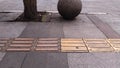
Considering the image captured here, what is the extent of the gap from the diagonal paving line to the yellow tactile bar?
783mm

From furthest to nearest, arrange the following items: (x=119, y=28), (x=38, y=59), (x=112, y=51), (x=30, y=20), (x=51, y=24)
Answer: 1. (x=30, y=20)
2. (x=51, y=24)
3. (x=119, y=28)
4. (x=112, y=51)
5. (x=38, y=59)

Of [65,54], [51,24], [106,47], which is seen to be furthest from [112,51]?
[51,24]

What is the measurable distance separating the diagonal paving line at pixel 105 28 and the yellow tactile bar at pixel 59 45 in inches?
30.8

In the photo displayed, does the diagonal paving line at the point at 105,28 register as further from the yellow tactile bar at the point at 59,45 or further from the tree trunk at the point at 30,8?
the tree trunk at the point at 30,8

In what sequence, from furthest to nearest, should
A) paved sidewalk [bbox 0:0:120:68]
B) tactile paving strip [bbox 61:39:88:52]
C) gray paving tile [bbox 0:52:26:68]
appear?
tactile paving strip [bbox 61:39:88:52] < paved sidewalk [bbox 0:0:120:68] < gray paving tile [bbox 0:52:26:68]

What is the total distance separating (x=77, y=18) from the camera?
44.5 feet

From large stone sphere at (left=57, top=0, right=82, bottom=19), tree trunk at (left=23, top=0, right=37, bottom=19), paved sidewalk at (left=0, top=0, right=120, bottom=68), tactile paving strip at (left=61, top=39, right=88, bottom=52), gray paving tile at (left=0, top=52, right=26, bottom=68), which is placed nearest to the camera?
gray paving tile at (left=0, top=52, right=26, bottom=68)

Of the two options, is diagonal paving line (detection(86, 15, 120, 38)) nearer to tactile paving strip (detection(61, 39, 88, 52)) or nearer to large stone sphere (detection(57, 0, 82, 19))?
large stone sphere (detection(57, 0, 82, 19))

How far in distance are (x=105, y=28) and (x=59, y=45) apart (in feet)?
10.6

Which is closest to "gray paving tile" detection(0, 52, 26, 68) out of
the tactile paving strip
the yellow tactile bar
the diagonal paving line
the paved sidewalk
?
the paved sidewalk

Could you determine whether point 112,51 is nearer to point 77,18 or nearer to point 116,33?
point 116,33

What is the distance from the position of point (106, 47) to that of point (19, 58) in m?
2.55

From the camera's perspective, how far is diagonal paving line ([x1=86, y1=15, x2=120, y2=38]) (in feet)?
32.7

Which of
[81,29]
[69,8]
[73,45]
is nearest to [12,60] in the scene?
[73,45]
